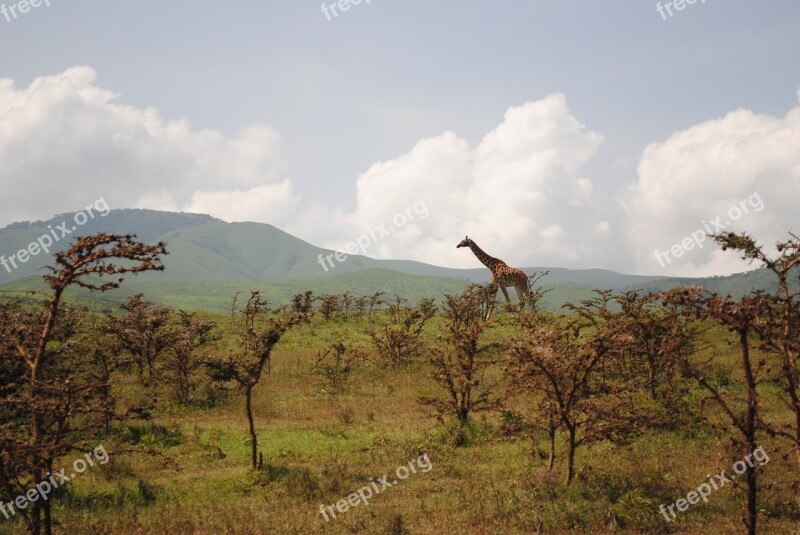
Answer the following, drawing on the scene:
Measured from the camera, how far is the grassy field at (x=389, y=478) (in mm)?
9500

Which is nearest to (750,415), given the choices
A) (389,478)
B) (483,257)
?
(389,478)

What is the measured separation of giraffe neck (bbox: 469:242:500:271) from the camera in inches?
1353

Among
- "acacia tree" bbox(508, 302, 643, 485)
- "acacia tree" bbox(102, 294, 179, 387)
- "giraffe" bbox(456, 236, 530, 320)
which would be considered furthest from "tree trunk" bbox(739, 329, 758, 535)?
"giraffe" bbox(456, 236, 530, 320)

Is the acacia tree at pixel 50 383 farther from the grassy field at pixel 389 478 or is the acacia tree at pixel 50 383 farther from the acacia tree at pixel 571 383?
the acacia tree at pixel 571 383

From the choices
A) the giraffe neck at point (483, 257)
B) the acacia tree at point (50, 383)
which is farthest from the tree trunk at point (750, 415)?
the giraffe neck at point (483, 257)

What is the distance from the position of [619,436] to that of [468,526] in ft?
15.8

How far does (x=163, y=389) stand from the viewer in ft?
68.1

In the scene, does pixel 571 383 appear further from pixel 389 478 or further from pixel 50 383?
pixel 50 383

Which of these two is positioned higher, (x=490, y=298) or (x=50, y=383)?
(x=490, y=298)

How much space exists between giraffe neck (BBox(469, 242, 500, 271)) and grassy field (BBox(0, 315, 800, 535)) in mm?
16340

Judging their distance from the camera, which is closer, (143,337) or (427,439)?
(427,439)

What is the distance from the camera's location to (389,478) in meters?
12.3

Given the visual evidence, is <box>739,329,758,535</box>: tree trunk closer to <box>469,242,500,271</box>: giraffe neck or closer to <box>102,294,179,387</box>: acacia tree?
<box>102,294,179,387</box>: acacia tree

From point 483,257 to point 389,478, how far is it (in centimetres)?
2414
